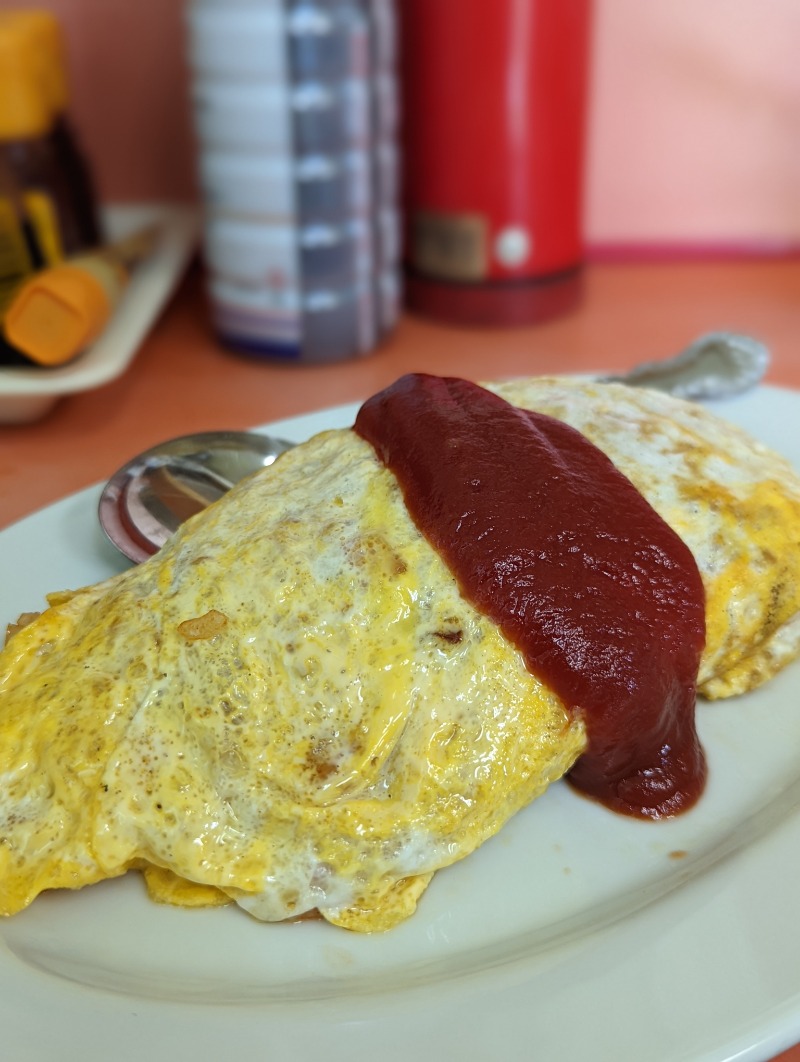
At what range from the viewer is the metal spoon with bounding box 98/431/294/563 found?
0.99 m

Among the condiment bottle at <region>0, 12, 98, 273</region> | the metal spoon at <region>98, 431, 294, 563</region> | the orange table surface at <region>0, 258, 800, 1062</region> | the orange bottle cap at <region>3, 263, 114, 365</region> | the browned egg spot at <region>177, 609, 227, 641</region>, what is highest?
the condiment bottle at <region>0, 12, 98, 273</region>

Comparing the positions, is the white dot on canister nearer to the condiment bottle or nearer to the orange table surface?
the orange table surface

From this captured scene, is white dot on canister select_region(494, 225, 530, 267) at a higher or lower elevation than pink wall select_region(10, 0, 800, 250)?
lower

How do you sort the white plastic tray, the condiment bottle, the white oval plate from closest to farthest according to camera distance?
1. the white oval plate
2. the white plastic tray
3. the condiment bottle

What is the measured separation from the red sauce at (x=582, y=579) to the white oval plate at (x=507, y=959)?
0.19 feet

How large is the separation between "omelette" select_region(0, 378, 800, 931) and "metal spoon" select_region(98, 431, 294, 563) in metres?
0.19

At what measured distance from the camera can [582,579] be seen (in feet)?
2.46

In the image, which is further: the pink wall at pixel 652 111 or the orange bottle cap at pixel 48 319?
the pink wall at pixel 652 111

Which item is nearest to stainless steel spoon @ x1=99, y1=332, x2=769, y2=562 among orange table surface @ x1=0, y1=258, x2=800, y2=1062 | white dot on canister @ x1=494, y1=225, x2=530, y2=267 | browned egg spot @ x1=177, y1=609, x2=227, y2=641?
orange table surface @ x1=0, y1=258, x2=800, y2=1062

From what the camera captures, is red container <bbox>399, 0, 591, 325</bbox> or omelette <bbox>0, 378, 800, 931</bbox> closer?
omelette <bbox>0, 378, 800, 931</bbox>

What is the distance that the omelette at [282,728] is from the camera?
689 millimetres

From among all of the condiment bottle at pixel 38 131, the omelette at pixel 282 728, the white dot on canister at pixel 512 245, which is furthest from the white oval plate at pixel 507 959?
the condiment bottle at pixel 38 131

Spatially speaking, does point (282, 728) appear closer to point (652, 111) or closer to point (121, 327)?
point (121, 327)

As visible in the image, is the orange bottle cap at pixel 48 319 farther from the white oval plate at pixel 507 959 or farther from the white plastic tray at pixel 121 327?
the white oval plate at pixel 507 959
